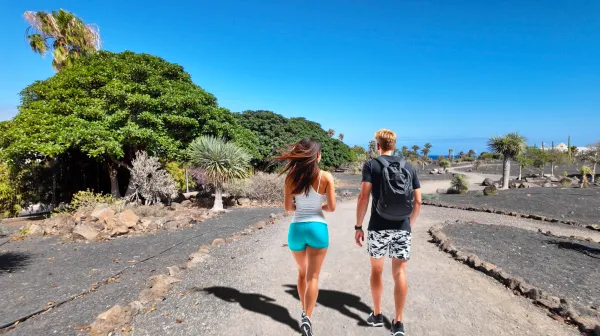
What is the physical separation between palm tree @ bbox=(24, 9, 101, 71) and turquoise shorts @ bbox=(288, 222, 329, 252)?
18829 mm

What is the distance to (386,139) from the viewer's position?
9.70 feet

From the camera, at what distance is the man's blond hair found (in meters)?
2.95

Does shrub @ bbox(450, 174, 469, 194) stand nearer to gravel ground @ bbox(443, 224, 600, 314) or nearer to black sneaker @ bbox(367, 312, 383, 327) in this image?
gravel ground @ bbox(443, 224, 600, 314)

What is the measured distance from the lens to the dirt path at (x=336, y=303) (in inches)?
123

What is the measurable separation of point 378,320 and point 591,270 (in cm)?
465

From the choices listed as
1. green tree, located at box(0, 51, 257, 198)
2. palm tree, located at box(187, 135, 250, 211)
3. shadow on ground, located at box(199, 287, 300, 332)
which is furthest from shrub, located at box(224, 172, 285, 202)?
shadow on ground, located at box(199, 287, 300, 332)

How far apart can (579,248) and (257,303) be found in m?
7.20

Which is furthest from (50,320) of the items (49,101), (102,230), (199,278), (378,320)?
(49,101)

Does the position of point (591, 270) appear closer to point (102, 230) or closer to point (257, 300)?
point (257, 300)

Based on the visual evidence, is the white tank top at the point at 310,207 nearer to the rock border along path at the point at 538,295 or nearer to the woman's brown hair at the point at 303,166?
the woman's brown hair at the point at 303,166

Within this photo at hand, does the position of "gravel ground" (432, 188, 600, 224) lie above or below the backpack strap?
below

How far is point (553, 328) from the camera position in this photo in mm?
3086

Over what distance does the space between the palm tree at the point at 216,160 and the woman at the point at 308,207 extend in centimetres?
942

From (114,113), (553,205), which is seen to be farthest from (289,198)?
(553,205)
